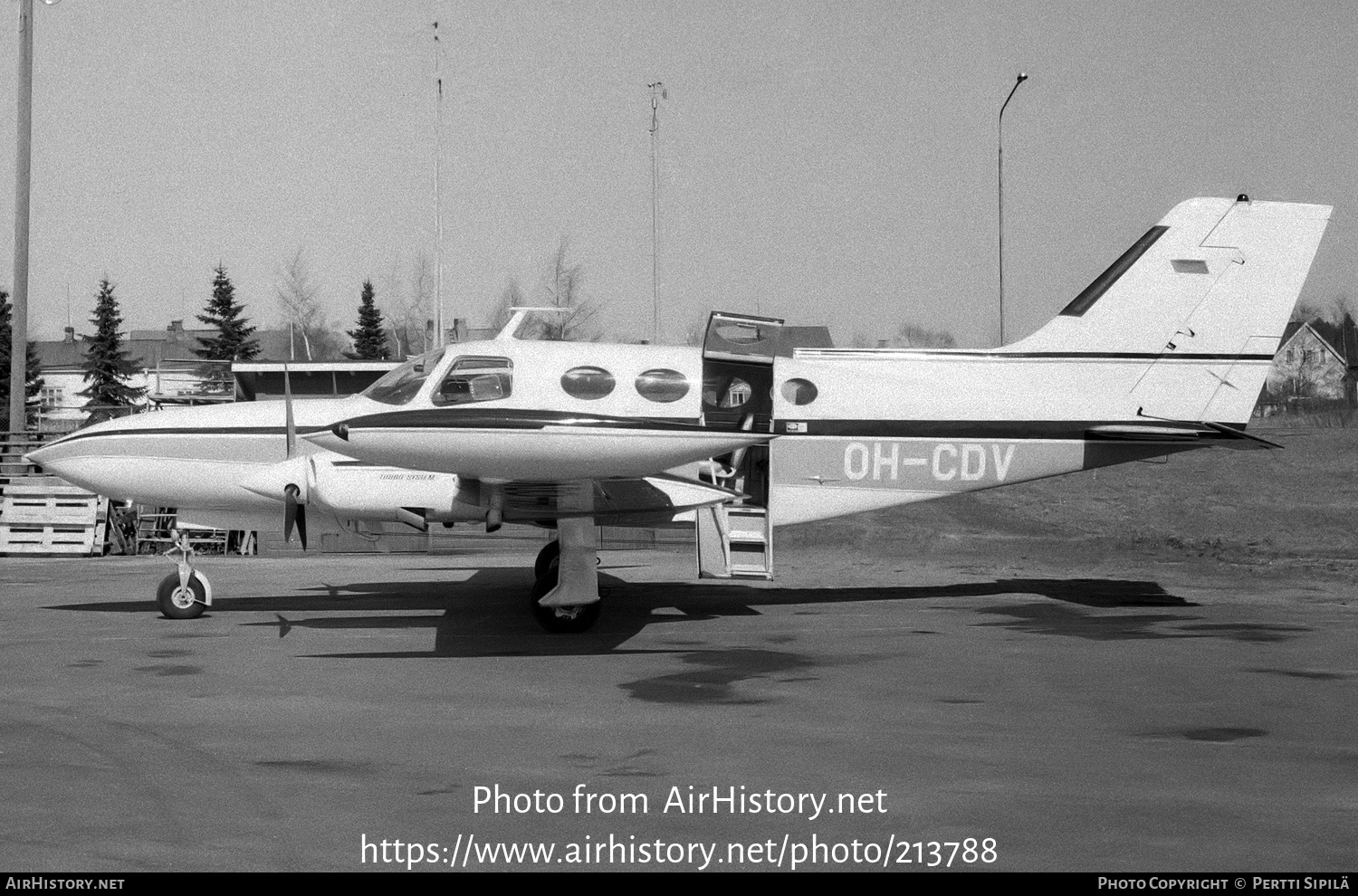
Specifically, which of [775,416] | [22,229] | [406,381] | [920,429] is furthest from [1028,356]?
[22,229]

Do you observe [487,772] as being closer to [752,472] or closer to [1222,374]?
[752,472]

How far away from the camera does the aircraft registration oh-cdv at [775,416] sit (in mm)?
12578

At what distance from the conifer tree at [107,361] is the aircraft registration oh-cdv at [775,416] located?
152 feet

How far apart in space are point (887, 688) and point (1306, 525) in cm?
1901

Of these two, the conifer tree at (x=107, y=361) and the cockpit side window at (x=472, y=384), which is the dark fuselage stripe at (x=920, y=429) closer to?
the cockpit side window at (x=472, y=384)

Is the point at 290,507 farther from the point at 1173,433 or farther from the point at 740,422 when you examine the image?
the point at 1173,433

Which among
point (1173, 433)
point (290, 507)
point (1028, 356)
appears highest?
point (1028, 356)

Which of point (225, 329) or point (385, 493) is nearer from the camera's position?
point (385, 493)

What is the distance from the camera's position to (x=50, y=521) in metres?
21.6

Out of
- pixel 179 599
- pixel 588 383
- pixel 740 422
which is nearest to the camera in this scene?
pixel 588 383

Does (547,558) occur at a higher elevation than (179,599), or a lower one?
higher

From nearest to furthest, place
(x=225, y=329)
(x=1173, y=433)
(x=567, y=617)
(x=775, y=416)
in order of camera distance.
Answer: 1. (x=567, y=617)
2. (x=775, y=416)
3. (x=1173, y=433)
4. (x=225, y=329)

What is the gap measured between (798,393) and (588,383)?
2652 millimetres

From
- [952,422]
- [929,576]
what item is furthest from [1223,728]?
[929,576]
